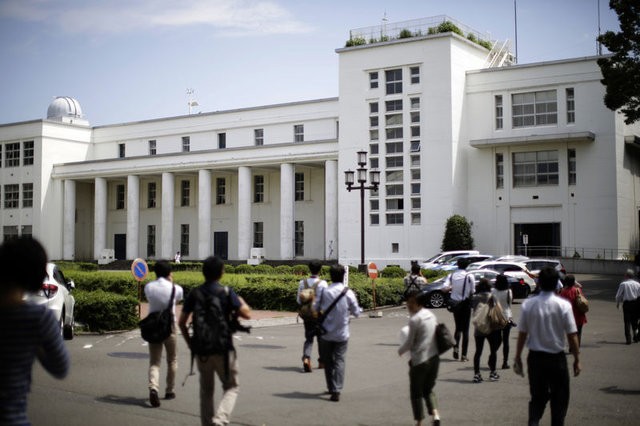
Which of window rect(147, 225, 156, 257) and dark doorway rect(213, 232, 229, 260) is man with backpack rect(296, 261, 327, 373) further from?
window rect(147, 225, 156, 257)

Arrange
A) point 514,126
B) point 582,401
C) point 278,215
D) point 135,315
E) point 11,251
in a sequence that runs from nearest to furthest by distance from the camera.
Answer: point 11,251
point 582,401
point 135,315
point 514,126
point 278,215

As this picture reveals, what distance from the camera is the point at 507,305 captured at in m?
12.6

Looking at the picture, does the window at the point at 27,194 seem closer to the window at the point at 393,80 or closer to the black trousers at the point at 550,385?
the window at the point at 393,80

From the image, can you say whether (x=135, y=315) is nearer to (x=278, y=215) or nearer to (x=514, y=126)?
(x=514, y=126)

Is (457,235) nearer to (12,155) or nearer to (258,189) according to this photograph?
(258,189)

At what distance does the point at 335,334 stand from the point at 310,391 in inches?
46.1

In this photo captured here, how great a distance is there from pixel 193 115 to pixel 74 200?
12058mm

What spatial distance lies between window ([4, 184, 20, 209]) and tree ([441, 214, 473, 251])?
124ft

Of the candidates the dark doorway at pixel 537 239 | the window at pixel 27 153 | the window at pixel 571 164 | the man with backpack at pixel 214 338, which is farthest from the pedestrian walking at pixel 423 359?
the window at pixel 27 153

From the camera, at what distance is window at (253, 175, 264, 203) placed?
58.0 metres

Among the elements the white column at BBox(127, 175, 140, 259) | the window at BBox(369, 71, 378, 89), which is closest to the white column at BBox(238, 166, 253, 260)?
the white column at BBox(127, 175, 140, 259)

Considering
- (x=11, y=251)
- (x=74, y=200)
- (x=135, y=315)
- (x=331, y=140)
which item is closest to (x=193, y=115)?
(x=74, y=200)

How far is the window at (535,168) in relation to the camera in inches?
1779

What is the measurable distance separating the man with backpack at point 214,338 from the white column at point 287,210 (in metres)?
42.9
